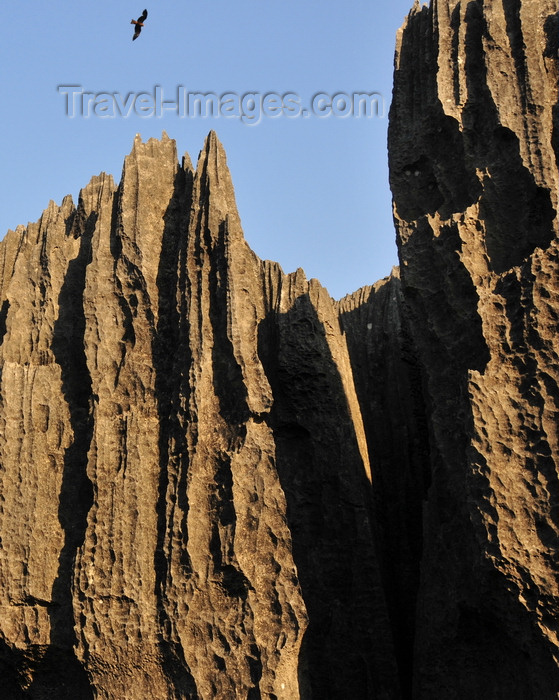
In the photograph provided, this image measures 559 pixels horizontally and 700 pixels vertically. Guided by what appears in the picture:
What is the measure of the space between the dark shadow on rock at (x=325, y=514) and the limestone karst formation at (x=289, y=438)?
0.09 ft

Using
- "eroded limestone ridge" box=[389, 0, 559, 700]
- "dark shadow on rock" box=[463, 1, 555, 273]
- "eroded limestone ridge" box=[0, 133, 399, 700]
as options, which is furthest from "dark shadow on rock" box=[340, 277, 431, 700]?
"dark shadow on rock" box=[463, 1, 555, 273]

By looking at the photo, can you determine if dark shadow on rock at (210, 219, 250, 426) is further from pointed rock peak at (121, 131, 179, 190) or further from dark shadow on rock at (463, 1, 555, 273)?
dark shadow on rock at (463, 1, 555, 273)

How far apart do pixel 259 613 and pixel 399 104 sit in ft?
21.8

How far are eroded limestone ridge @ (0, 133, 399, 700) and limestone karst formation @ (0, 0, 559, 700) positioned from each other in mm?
28

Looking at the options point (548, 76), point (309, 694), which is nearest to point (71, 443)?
point (309, 694)

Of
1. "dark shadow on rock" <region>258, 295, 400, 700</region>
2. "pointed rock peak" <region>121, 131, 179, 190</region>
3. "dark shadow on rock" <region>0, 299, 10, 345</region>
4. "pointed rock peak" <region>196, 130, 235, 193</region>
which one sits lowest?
"dark shadow on rock" <region>258, 295, 400, 700</region>

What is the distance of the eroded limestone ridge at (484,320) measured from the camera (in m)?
9.34

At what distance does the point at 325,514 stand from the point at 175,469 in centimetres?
240

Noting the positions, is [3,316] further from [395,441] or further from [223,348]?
Answer: [395,441]

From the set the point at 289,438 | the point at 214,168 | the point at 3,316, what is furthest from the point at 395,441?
the point at 3,316

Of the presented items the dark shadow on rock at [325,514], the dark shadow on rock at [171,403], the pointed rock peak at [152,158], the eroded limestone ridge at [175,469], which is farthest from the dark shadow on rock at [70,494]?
the dark shadow on rock at [325,514]

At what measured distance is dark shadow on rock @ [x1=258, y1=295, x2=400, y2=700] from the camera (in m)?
11.8

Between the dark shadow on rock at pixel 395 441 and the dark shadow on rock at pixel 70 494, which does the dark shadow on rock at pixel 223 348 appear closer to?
the dark shadow on rock at pixel 70 494

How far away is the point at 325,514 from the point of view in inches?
491
